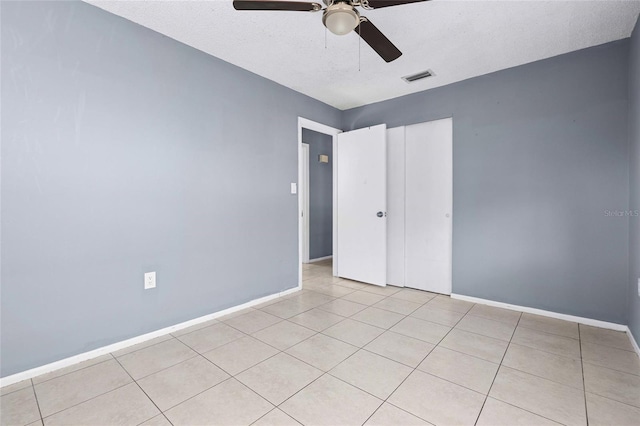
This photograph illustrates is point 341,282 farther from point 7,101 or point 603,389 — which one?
point 7,101

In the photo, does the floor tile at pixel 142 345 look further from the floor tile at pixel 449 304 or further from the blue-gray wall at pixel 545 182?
the blue-gray wall at pixel 545 182

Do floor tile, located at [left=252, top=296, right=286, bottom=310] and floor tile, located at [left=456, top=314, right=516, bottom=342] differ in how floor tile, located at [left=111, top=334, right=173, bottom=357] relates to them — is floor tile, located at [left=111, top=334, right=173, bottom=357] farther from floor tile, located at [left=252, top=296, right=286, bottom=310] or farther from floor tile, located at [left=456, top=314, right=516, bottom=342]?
floor tile, located at [left=456, top=314, right=516, bottom=342]

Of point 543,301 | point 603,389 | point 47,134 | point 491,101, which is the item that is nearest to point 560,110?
point 491,101

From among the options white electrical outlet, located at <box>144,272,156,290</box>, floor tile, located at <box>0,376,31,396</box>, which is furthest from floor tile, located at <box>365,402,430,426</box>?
floor tile, located at <box>0,376,31,396</box>

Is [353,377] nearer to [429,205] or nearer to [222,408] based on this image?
[222,408]

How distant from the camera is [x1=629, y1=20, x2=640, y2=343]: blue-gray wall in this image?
220 centimetres

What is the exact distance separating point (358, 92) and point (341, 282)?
256 cm

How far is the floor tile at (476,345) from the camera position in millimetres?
2148

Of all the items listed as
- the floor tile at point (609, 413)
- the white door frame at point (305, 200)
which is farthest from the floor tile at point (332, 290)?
the floor tile at point (609, 413)

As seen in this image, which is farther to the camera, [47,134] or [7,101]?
[47,134]

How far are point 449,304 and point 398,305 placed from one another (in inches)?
22.5

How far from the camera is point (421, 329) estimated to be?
8.47 feet

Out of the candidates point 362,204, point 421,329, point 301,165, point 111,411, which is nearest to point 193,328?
point 111,411

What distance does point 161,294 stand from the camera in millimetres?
2471
